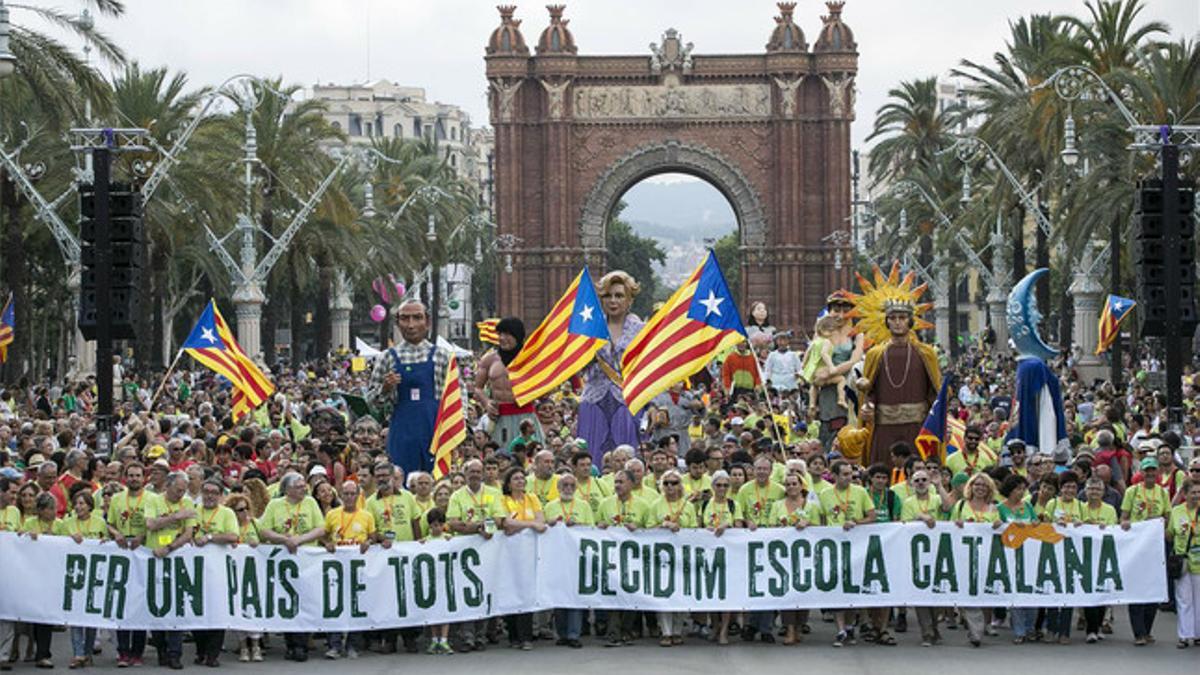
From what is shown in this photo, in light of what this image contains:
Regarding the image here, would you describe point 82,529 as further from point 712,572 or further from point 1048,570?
point 1048,570

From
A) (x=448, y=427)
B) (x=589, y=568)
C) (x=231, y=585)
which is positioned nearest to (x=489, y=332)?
(x=448, y=427)

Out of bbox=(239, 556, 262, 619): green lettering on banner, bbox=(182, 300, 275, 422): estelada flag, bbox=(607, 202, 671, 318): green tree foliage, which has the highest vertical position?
bbox=(607, 202, 671, 318): green tree foliage

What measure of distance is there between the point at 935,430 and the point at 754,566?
375cm

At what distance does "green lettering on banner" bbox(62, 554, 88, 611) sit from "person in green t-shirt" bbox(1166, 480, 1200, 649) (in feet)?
25.8

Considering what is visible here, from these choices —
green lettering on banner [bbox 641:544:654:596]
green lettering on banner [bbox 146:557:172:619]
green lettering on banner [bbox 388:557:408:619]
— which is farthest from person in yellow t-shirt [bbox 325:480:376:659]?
green lettering on banner [bbox 641:544:654:596]

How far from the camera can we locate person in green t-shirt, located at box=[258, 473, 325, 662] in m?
16.1

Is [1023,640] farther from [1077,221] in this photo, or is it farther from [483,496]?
[1077,221]

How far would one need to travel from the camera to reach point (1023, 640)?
54.1 ft

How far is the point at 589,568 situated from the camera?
16359 mm

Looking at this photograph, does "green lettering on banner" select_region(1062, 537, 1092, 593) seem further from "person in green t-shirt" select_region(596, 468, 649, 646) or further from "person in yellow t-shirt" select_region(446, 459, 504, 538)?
"person in yellow t-shirt" select_region(446, 459, 504, 538)

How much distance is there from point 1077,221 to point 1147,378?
129 inches

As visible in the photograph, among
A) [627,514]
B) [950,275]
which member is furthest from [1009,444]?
[950,275]

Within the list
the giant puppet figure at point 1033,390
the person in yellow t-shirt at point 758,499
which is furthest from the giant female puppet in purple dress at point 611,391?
the person in yellow t-shirt at point 758,499

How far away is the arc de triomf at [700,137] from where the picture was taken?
82938 mm
